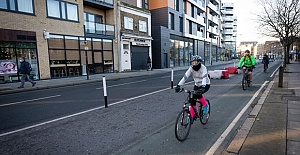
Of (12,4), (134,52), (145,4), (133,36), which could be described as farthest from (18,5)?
(145,4)

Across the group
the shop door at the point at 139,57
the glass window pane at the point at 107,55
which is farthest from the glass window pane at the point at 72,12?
the shop door at the point at 139,57

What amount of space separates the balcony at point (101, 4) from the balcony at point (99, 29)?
2.05 metres

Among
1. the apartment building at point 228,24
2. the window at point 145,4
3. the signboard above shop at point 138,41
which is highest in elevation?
the apartment building at point 228,24

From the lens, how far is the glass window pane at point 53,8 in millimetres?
16406

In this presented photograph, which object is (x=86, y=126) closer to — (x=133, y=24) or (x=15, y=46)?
(x=15, y=46)

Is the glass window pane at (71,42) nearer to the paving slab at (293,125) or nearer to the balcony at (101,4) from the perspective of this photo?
the balcony at (101,4)

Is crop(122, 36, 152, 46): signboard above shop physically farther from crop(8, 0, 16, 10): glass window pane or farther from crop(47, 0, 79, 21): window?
crop(8, 0, 16, 10): glass window pane

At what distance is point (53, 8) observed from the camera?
1675cm

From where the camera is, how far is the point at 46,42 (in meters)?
16.2

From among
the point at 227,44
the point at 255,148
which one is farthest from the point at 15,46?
the point at 227,44

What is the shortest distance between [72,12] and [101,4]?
3.56 metres

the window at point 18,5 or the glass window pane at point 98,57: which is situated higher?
the window at point 18,5

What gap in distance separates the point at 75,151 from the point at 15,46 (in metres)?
14.5

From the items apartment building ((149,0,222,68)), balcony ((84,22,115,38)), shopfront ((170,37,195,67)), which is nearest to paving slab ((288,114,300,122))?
balcony ((84,22,115,38))
